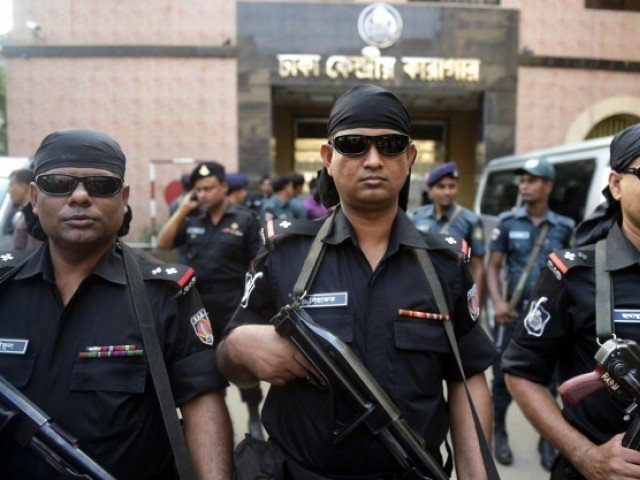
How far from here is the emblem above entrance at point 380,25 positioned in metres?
10.7

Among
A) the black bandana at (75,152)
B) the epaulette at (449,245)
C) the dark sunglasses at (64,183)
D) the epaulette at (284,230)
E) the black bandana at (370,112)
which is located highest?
the black bandana at (370,112)

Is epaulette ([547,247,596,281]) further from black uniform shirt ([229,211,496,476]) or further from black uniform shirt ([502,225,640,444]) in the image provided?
black uniform shirt ([229,211,496,476])

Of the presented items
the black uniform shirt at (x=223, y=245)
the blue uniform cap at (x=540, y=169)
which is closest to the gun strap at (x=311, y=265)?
the black uniform shirt at (x=223, y=245)

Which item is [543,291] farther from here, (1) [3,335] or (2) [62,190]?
(1) [3,335]

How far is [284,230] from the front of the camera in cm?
172

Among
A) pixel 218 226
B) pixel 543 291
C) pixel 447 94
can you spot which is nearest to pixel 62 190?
pixel 543 291

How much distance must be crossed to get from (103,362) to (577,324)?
1409mm

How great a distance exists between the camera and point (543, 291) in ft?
5.93

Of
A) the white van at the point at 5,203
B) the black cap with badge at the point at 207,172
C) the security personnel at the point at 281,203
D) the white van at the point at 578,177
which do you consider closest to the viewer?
the black cap with badge at the point at 207,172

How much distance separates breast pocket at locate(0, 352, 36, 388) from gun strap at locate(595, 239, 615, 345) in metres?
1.60

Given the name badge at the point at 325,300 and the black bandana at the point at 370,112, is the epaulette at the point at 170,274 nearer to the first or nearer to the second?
the name badge at the point at 325,300

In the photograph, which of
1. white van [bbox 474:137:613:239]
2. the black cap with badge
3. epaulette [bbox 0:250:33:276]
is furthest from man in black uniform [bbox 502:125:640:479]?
the black cap with badge

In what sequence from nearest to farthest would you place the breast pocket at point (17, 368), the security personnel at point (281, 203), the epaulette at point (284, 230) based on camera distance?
the breast pocket at point (17, 368) → the epaulette at point (284, 230) → the security personnel at point (281, 203)

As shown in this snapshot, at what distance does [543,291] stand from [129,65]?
10320 mm
